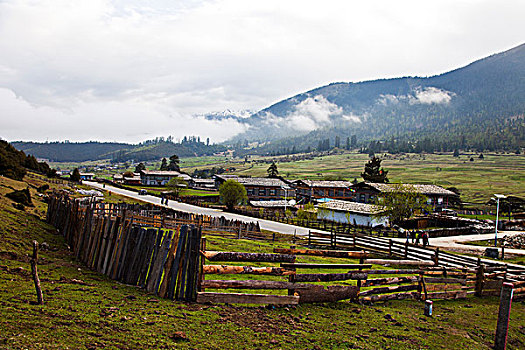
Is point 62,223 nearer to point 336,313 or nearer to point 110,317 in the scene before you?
point 110,317

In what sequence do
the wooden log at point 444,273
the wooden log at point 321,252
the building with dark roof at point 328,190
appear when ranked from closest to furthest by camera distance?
the wooden log at point 321,252, the wooden log at point 444,273, the building with dark roof at point 328,190

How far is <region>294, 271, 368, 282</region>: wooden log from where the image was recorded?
11.6 metres

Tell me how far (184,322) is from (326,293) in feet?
16.6

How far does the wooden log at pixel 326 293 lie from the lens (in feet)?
38.5

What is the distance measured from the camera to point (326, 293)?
12188 millimetres

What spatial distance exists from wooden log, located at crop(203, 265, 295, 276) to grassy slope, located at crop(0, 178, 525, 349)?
0.94 meters

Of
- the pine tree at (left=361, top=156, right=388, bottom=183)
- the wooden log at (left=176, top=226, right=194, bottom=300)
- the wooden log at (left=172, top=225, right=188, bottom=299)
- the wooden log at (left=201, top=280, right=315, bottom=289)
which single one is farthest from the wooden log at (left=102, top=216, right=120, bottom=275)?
the pine tree at (left=361, top=156, right=388, bottom=183)

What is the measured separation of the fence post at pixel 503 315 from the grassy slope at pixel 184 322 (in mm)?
534

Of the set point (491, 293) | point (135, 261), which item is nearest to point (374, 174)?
point (491, 293)

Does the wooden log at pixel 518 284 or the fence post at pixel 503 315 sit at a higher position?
the fence post at pixel 503 315

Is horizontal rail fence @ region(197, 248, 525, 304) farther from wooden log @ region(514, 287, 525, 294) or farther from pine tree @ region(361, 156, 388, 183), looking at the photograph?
pine tree @ region(361, 156, 388, 183)

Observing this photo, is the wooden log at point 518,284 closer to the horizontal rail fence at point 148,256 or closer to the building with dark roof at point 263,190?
the horizontal rail fence at point 148,256

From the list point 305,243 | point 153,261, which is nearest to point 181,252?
point 153,261

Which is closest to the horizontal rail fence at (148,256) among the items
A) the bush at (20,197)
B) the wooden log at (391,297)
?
the wooden log at (391,297)
